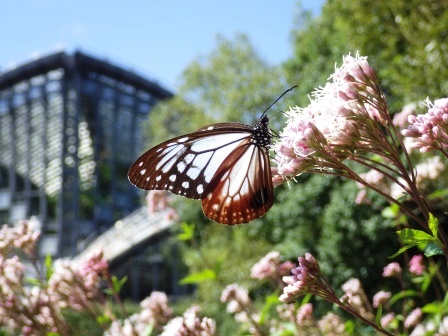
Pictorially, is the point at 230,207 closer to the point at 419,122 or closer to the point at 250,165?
the point at 250,165

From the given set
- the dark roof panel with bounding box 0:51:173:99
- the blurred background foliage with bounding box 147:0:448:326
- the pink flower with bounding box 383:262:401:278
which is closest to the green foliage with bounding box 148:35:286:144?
the blurred background foliage with bounding box 147:0:448:326

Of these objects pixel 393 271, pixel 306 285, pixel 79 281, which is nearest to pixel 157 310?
pixel 79 281

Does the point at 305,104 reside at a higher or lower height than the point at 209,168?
higher

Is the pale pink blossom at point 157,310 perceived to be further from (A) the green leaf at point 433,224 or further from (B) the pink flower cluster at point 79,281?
(A) the green leaf at point 433,224

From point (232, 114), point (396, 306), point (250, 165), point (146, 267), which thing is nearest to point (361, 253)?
point (396, 306)

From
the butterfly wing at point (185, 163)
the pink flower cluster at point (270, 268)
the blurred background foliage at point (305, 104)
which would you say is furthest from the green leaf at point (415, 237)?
the blurred background foliage at point (305, 104)

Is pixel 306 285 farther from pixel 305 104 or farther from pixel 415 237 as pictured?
pixel 305 104
